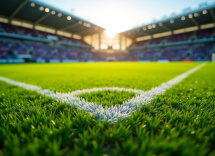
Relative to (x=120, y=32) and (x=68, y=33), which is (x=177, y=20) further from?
(x=68, y=33)

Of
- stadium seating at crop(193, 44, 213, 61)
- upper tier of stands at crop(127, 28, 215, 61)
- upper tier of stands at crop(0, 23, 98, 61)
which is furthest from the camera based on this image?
upper tier of stands at crop(127, 28, 215, 61)

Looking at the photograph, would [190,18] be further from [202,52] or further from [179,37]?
[202,52]

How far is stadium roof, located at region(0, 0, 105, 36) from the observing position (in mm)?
19675

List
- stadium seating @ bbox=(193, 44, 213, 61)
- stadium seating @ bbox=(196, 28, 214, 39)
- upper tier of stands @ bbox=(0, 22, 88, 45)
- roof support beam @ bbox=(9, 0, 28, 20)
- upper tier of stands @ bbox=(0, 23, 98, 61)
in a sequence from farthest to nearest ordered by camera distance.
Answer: stadium seating @ bbox=(196, 28, 214, 39), stadium seating @ bbox=(193, 44, 213, 61), upper tier of stands @ bbox=(0, 22, 88, 45), upper tier of stands @ bbox=(0, 23, 98, 61), roof support beam @ bbox=(9, 0, 28, 20)

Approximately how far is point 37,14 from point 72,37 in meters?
14.7

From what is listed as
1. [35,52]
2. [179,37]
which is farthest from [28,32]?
[179,37]

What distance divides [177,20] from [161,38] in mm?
10088

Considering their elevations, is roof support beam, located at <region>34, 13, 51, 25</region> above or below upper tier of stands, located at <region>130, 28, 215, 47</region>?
above

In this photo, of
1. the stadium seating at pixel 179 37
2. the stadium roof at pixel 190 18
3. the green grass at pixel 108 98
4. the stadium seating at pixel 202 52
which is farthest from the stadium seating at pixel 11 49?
the stadium seating at pixel 202 52

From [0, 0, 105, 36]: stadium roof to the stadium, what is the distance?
181 millimetres

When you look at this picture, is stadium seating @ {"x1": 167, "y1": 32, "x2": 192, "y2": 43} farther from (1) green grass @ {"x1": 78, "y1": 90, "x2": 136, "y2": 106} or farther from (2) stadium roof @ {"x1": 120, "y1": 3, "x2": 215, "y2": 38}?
(1) green grass @ {"x1": 78, "y1": 90, "x2": 136, "y2": 106}

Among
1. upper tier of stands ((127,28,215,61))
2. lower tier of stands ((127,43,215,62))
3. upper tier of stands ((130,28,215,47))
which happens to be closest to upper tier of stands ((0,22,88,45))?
lower tier of stands ((127,43,215,62))

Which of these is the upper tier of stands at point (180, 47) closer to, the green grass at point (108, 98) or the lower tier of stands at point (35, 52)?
the lower tier of stands at point (35, 52)

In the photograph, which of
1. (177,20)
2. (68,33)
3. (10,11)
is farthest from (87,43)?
(177,20)
